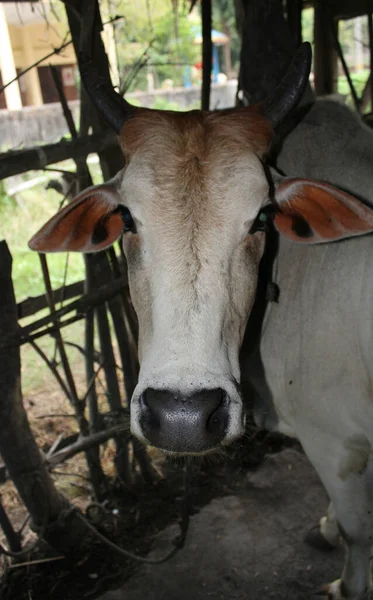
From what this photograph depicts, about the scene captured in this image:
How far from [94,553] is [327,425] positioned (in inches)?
72.0

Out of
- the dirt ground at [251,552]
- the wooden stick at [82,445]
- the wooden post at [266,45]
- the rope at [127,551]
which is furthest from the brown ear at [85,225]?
the dirt ground at [251,552]

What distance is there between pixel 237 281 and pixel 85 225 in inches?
34.3

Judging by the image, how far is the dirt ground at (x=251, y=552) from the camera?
10.8 feet

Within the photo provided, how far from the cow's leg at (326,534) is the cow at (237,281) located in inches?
14.5

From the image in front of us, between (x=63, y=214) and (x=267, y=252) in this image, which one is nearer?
(x=63, y=214)

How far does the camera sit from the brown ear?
2500 millimetres

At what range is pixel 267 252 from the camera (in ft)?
9.20

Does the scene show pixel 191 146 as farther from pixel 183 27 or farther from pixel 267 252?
pixel 183 27

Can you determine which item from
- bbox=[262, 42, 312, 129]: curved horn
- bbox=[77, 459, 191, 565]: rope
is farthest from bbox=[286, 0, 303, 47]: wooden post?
bbox=[77, 459, 191, 565]: rope

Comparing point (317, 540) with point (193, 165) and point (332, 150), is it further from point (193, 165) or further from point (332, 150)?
point (193, 165)

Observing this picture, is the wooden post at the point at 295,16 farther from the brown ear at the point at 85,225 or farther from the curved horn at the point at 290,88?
the brown ear at the point at 85,225

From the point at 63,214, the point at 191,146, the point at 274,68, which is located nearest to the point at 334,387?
the point at 191,146

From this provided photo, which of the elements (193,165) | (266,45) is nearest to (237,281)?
(193,165)

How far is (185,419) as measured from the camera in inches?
75.6
